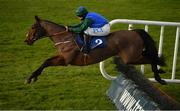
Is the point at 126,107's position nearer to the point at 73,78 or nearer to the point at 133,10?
the point at 73,78

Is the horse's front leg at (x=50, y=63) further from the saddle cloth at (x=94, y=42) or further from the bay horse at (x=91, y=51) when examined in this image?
the saddle cloth at (x=94, y=42)

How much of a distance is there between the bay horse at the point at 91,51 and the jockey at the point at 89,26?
0.09 metres

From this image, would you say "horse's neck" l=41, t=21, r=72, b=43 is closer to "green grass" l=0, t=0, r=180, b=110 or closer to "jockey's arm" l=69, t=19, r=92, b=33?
"jockey's arm" l=69, t=19, r=92, b=33

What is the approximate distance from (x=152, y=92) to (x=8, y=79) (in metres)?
3.03

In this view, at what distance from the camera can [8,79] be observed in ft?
23.7

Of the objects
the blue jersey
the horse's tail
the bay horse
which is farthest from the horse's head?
the horse's tail

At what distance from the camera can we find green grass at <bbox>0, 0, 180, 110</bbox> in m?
6.31

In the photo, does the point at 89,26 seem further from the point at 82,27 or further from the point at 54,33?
the point at 54,33

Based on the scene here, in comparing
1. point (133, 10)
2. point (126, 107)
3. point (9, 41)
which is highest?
point (126, 107)

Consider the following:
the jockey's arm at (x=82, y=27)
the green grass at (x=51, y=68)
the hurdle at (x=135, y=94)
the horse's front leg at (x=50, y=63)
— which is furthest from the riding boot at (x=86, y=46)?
the green grass at (x=51, y=68)

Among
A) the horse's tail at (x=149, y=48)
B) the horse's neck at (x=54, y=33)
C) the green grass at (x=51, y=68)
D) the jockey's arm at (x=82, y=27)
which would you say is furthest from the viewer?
the green grass at (x=51, y=68)

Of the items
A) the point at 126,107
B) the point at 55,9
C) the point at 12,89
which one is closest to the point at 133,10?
the point at 55,9

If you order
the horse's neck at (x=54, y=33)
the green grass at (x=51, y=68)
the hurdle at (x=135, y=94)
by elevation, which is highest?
the horse's neck at (x=54, y=33)

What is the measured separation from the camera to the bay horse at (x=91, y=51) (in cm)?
529
